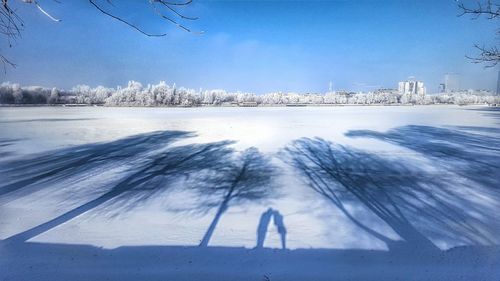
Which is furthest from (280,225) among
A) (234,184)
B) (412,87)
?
(412,87)

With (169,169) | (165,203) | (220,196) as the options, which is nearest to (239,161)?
(169,169)

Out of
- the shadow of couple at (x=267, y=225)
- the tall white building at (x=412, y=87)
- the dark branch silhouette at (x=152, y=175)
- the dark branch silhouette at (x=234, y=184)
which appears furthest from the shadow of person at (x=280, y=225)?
the tall white building at (x=412, y=87)

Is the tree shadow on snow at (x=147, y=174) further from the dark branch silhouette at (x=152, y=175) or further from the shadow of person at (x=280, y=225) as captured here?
the shadow of person at (x=280, y=225)

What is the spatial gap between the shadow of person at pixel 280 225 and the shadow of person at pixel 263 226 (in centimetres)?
10

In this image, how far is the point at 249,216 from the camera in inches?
225

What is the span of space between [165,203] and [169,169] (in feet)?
10.2

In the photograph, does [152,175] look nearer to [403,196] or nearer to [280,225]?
[280,225]

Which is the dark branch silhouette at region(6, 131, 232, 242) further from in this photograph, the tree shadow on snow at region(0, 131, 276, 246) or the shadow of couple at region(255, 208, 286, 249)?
the shadow of couple at region(255, 208, 286, 249)

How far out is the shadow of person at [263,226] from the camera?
15.2ft

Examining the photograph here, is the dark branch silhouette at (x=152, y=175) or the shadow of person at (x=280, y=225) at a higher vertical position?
the dark branch silhouette at (x=152, y=175)

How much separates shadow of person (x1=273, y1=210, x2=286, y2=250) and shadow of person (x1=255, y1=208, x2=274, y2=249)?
3.9 inches

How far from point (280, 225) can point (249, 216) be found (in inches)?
26.9

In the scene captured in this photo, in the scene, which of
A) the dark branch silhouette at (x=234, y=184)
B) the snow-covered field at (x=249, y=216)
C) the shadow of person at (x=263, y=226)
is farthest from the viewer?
the dark branch silhouette at (x=234, y=184)

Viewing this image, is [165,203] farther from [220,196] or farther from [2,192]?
[2,192]
